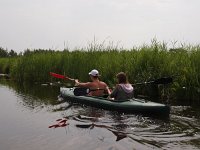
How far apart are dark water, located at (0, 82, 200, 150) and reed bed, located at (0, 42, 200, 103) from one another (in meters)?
1.21

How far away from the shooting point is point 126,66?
12.8 m

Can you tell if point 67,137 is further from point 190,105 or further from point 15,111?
point 190,105

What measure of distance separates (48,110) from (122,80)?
2.28 metres

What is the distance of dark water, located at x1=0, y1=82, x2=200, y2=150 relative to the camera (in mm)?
6383

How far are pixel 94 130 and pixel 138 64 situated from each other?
17.3ft

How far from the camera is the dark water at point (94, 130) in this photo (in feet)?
20.9

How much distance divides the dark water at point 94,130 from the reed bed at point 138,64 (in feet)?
3.98

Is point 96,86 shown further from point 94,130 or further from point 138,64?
point 94,130

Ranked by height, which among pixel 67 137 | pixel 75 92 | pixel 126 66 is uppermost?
pixel 126 66

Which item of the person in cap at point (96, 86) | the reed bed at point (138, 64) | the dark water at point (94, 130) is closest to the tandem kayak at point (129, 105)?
the dark water at point (94, 130)

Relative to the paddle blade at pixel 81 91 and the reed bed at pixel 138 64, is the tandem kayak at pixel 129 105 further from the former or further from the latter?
the reed bed at pixel 138 64

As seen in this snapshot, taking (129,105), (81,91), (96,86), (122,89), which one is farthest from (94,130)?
(81,91)

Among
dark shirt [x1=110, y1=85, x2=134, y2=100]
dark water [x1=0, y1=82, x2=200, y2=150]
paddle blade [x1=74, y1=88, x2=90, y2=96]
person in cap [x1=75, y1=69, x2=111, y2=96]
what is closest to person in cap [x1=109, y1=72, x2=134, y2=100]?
dark shirt [x1=110, y1=85, x2=134, y2=100]

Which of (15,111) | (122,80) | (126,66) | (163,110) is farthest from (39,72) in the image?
(163,110)
